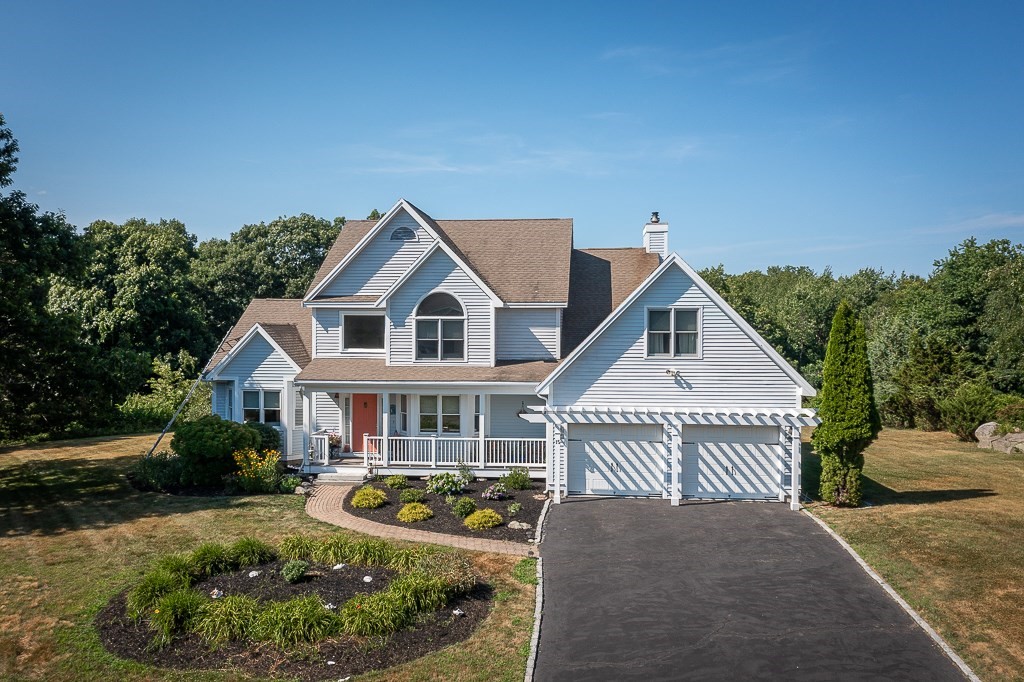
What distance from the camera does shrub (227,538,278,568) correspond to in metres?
14.2

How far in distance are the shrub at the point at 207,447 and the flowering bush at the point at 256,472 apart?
37 centimetres

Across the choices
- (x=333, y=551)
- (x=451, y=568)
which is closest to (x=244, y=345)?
(x=333, y=551)

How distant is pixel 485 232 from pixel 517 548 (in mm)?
15527

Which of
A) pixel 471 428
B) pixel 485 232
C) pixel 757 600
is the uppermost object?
pixel 485 232

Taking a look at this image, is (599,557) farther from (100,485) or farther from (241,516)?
(100,485)

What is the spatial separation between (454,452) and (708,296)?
9401mm

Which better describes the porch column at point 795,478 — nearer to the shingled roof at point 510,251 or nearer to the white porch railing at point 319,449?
the shingled roof at point 510,251

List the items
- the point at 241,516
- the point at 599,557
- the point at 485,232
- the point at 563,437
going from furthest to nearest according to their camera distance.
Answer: the point at 485,232, the point at 563,437, the point at 241,516, the point at 599,557

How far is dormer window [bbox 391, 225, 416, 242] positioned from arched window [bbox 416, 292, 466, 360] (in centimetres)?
275

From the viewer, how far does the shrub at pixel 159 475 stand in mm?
21797

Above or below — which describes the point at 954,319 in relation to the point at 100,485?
above

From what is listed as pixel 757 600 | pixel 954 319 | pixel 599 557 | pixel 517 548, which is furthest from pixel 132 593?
pixel 954 319

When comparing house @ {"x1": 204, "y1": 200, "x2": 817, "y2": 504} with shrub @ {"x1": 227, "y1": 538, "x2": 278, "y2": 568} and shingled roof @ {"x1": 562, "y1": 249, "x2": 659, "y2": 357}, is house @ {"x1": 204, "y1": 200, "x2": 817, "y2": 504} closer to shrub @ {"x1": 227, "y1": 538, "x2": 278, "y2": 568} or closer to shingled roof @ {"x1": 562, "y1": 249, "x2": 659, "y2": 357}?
shingled roof @ {"x1": 562, "y1": 249, "x2": 659, "y2": 357}

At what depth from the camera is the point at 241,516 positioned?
18.7 m
